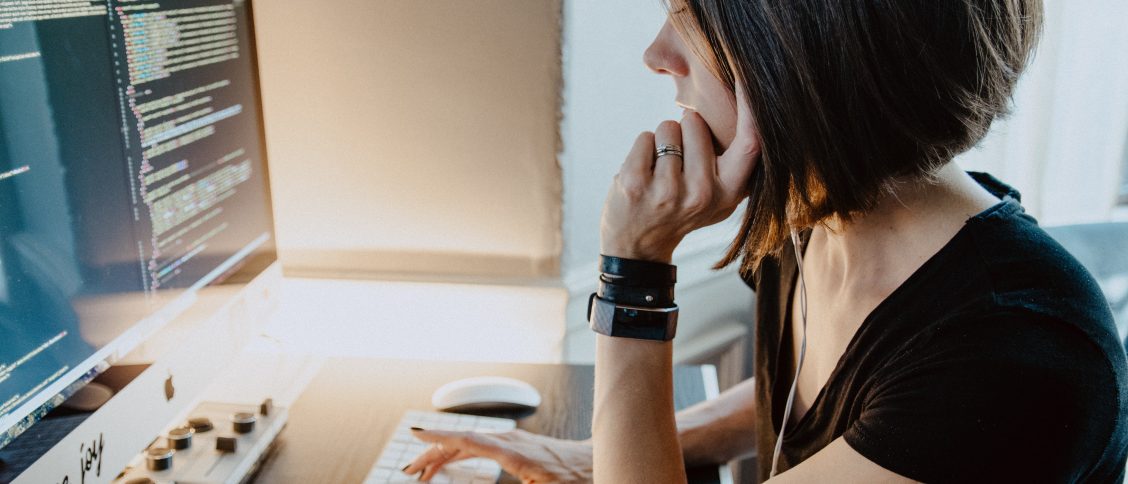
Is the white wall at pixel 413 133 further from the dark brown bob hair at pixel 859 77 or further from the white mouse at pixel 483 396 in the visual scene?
the dark brown bob hair at pixel 859 77

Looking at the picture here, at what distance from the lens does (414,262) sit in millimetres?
1356

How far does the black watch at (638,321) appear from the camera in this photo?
940mm

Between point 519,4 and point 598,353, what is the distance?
0.51 meters

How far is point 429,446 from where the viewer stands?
101 cm

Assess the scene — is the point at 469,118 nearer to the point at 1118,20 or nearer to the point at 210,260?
the point at 210,260

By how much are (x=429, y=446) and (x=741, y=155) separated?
1.46 ft

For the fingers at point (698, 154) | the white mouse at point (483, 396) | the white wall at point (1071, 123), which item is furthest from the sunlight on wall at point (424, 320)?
the white wall at point (1071, 123)

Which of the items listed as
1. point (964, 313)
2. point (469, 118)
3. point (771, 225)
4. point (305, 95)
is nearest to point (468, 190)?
point (469, 118)

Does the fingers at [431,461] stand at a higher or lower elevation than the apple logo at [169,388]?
lower

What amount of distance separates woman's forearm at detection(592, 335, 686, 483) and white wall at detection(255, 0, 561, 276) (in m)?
0.41

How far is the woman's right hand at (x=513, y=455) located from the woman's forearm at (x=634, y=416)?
0.05 meters

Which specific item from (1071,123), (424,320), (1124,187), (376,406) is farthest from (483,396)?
(1124,187)

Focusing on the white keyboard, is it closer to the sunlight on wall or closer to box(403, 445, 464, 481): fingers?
box(403, 445, 464, 481): fingers

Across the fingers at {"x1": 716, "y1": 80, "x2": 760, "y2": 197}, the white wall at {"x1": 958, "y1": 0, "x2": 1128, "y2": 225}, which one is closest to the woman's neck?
the fingers at {"x1": 716, "y1": 80, "x2": 760, "y2": 197}
